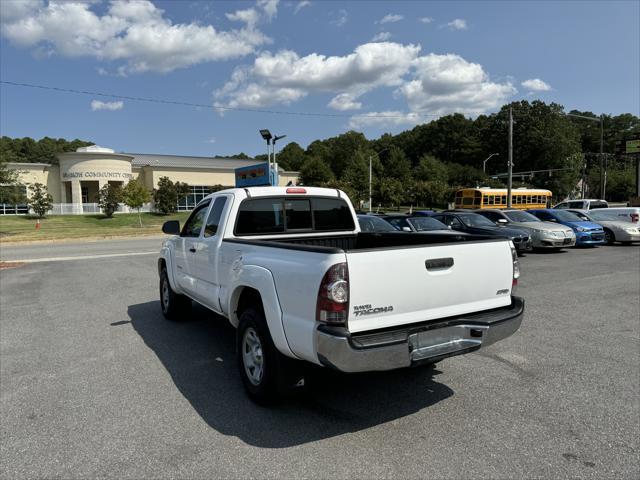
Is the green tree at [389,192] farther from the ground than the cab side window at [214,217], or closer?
farther from the ground

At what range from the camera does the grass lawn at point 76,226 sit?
2688 cm

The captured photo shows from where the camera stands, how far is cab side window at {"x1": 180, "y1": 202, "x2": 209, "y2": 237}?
578cm

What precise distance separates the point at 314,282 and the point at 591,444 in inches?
89.0

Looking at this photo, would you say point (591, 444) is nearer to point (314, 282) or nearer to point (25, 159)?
point (314, 282)

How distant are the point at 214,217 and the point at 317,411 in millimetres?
2575

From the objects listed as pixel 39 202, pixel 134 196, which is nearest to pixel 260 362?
pixel 134 196

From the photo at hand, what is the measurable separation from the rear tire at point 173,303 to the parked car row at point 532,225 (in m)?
6.79

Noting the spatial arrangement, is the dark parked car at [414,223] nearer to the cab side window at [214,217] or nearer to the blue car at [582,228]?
the blue car at [582,228]

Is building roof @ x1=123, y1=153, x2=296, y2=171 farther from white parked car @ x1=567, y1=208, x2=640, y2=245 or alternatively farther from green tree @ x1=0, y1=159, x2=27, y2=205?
white parked car @ x1=567, y1=208, x2=640, y2=245

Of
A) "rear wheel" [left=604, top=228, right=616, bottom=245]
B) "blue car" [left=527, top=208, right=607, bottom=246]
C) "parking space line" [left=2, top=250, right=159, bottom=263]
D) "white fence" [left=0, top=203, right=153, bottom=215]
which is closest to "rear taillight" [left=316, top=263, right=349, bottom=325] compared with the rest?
"parking space line" [left=2, top=250, right=159, bottom=263]

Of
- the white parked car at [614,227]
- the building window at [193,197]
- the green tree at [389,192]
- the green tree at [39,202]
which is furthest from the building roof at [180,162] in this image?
the white parked car at [614,227]

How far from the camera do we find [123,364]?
5.07m

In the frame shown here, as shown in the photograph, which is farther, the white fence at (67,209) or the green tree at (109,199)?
the white fence at (67,209)

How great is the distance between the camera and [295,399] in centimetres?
408
